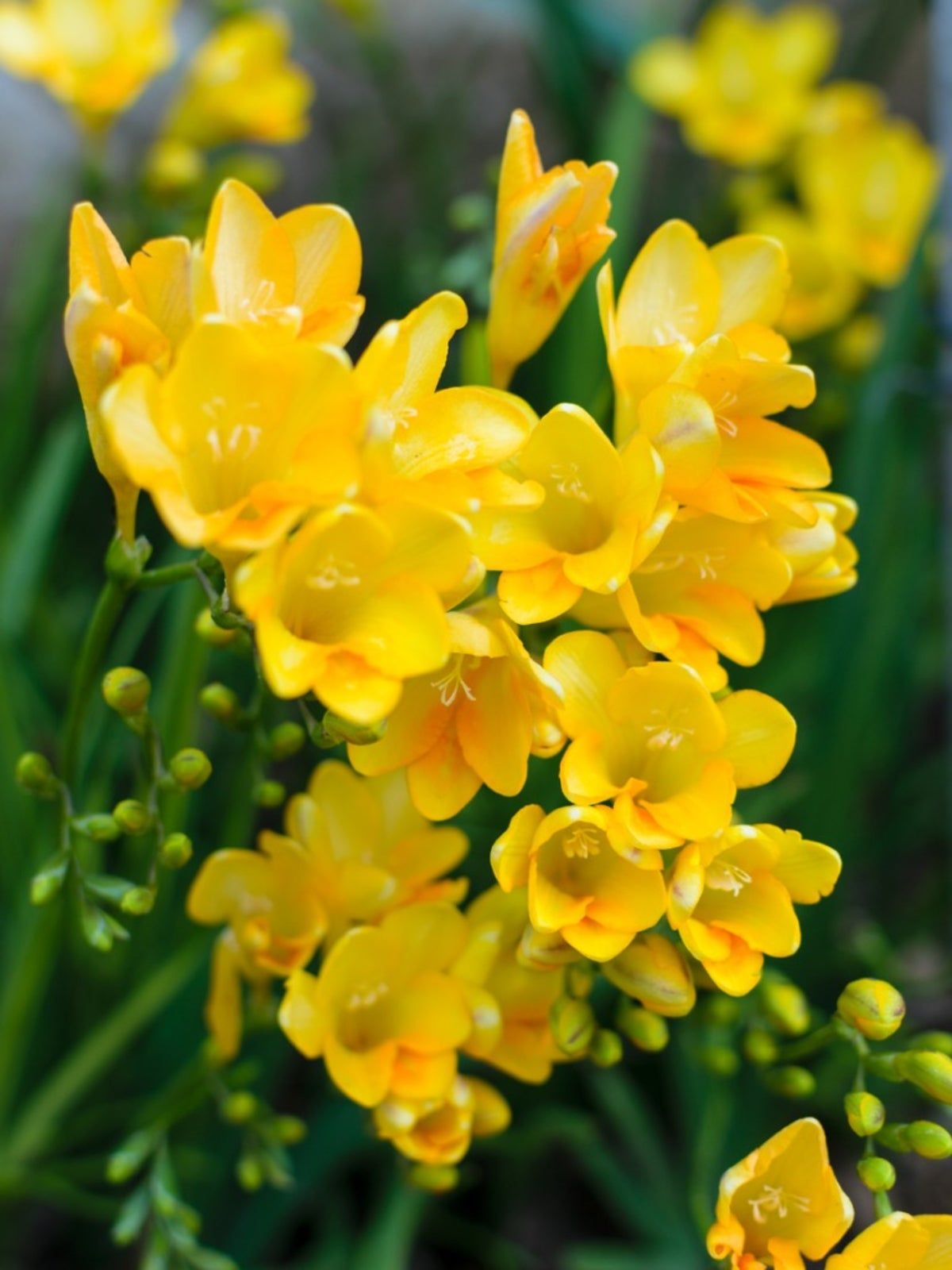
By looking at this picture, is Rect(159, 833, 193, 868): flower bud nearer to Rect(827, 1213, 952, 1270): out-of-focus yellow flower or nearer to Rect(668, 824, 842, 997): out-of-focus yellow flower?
Rect(668, 824, 842, 997): out-of-focus yellow flower

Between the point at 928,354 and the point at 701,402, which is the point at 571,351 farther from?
the point at 701,402

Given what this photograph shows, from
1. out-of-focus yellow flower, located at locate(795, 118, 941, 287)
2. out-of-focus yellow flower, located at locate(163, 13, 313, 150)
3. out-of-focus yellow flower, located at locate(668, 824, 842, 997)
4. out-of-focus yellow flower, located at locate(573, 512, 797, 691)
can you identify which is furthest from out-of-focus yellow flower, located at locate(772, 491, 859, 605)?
out-of-focus yellow flower, located at locate(163, 13, 313, 150)

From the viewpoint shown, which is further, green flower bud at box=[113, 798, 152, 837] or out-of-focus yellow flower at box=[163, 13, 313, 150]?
out-of-focus yellow flower at box=[163, 13, 313, 150]

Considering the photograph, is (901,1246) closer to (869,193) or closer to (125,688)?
(125,688)

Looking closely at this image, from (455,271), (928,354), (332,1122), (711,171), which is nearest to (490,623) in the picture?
(455,271)

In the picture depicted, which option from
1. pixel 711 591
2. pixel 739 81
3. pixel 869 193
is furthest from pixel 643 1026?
pixel 739 81
